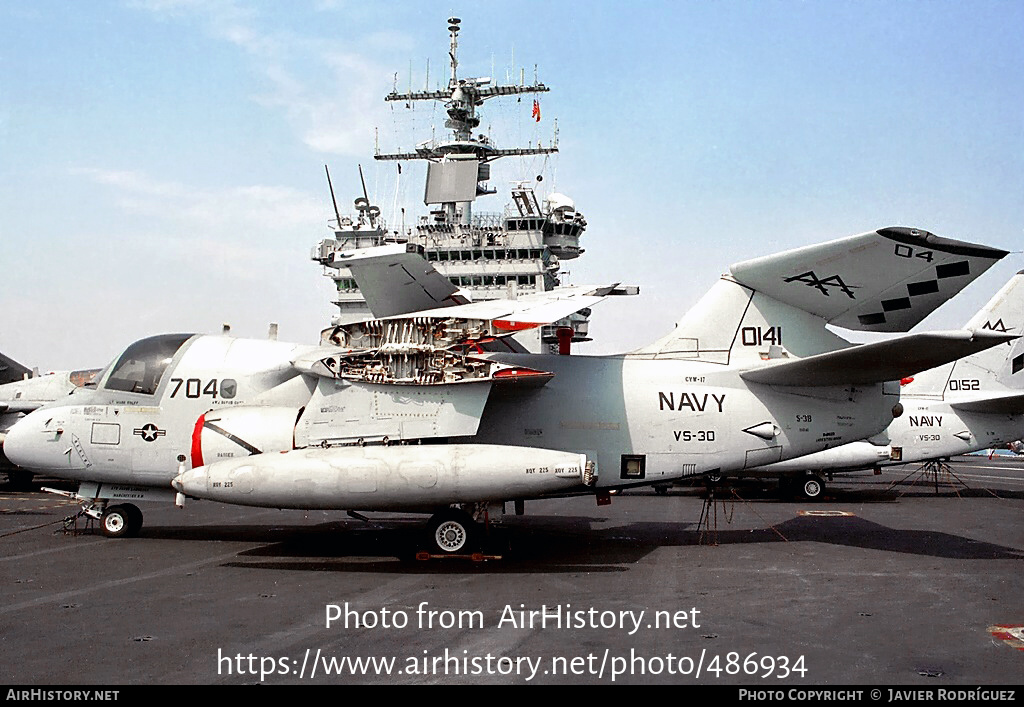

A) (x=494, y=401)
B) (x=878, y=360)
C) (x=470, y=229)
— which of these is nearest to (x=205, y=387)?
(x=494, y=401)

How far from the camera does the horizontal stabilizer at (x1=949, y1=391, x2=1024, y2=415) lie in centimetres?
2241

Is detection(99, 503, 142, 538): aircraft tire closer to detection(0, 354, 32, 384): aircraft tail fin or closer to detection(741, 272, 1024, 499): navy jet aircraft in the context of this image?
detection(741, 272, 1024, 499): navy jet aircraft

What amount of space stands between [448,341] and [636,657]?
6.13 m

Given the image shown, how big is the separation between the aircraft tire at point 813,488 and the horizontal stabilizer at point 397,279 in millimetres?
13597

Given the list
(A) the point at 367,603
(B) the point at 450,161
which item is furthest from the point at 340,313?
(A) the point at 367,603

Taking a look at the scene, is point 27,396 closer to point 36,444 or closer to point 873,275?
point 36,444

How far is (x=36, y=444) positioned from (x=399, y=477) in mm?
7308

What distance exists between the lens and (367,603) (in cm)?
939

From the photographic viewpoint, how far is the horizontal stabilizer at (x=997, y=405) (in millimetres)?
22406

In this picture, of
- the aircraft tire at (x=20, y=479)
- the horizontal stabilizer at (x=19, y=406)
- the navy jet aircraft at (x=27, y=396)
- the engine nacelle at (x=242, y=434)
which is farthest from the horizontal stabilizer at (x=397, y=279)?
the aircraft tire at (x=20, y=479)

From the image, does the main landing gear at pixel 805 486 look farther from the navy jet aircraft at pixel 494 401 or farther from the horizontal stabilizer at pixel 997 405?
the navy jet aircraft at pixel 494 401

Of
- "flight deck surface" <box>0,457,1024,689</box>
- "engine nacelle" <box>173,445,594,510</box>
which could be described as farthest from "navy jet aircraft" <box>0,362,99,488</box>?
"engine nacelle" <box>173,445,594,510</box>

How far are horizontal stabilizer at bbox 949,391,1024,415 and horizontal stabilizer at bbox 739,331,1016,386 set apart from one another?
1226 cm
